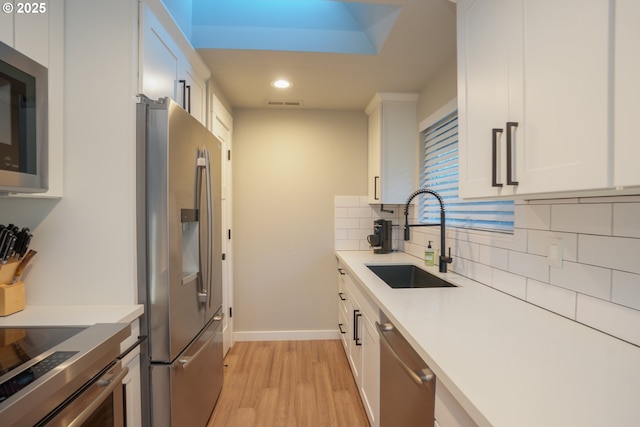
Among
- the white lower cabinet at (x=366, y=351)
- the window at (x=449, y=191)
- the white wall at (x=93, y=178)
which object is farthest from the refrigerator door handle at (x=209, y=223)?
the window at (x=449, y=191)

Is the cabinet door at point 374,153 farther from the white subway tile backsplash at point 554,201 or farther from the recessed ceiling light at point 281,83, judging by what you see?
the white subway tile backsplash at point 554,201

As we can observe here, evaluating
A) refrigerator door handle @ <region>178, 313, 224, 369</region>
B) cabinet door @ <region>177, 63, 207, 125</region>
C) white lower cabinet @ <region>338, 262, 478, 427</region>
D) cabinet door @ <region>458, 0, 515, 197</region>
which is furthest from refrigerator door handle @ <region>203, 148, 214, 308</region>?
cabinet door @ <region>458, 0, 515, 197</region>

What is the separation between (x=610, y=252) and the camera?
3.25 feet

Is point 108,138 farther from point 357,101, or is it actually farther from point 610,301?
point 357,101

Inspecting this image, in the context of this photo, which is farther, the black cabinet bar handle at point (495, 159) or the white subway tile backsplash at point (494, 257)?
the white subway tile backsplash at point (494, 257)

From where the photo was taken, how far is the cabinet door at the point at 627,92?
634 mm

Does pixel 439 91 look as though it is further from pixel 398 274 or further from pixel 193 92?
pixel 193 92

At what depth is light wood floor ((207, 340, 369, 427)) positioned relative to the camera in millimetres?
1994

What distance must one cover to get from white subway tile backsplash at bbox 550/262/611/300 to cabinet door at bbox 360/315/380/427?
31.9 inches

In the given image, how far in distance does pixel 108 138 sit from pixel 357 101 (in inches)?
83.8

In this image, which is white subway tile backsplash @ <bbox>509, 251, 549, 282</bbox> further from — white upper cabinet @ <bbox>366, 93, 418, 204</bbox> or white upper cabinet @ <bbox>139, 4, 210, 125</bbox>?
white upper cabinet @ <bbox>139, 4, 210, 125</bbox>

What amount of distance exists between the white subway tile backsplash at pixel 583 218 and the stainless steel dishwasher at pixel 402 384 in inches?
28.4

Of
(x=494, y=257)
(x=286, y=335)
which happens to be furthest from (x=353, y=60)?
(x=286, y=335)

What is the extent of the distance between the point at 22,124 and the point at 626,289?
75.7 inches
